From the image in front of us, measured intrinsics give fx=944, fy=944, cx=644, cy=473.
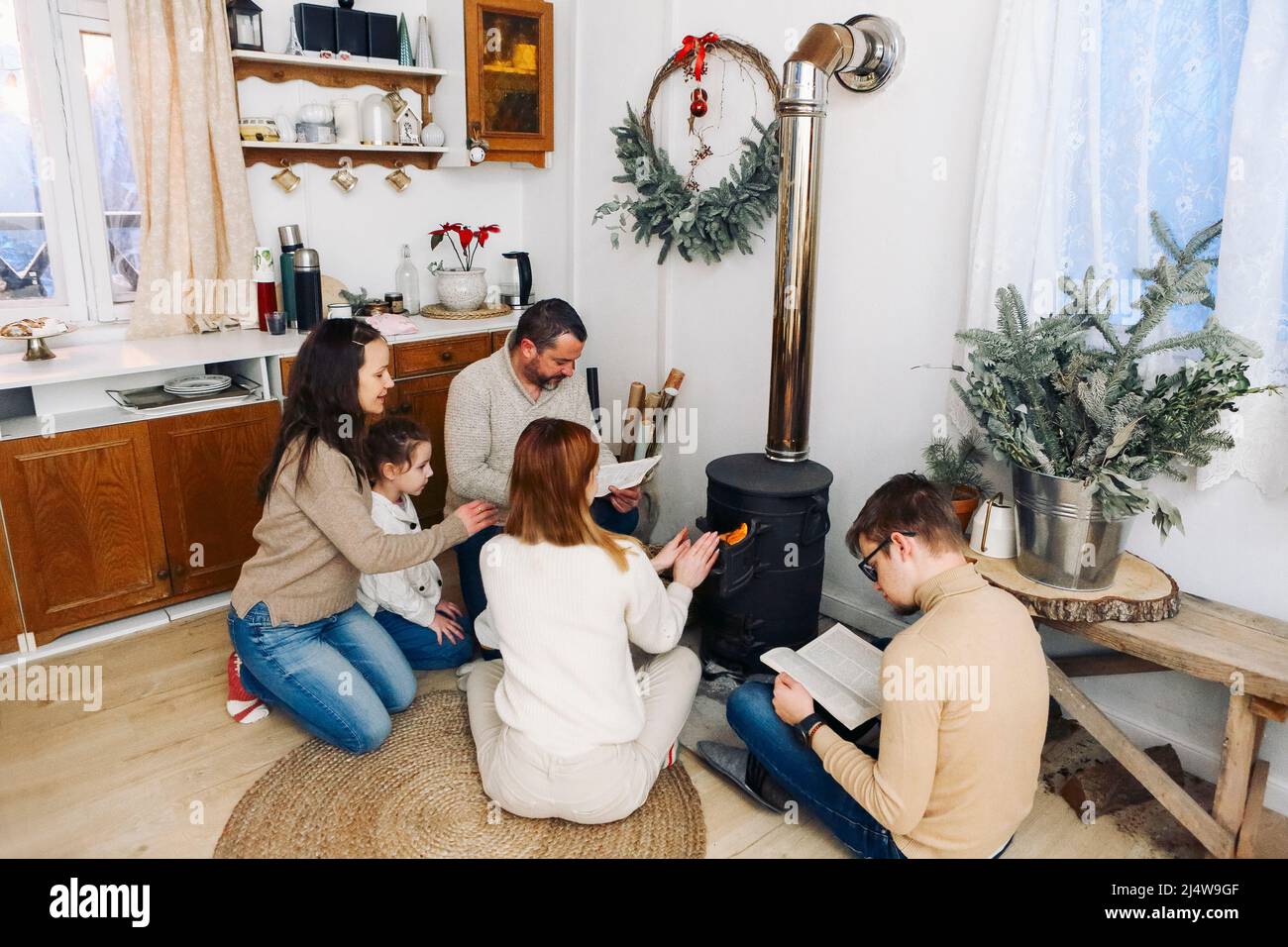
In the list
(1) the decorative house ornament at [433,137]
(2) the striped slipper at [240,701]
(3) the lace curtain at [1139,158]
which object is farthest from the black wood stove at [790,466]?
(1) the decorative house ornament at [433,137]

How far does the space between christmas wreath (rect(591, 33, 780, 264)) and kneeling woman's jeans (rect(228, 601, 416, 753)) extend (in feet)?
5.78

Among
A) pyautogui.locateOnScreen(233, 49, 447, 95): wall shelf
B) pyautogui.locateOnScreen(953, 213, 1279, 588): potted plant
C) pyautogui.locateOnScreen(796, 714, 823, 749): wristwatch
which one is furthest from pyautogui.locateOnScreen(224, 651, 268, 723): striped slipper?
pyautogui.locateOnScreen(233, 49, 447, 95): wall shelf

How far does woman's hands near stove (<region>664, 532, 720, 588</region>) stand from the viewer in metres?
2.31

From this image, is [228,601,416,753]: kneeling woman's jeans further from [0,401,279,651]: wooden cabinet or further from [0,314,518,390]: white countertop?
[0,314,518,390]: white countertop

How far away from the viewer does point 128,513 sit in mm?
2941

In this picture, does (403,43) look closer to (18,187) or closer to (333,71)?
(333,71)

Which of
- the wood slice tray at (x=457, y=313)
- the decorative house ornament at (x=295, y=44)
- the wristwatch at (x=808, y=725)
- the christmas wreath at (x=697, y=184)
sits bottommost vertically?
the wristwatch at (x=808, y=725)

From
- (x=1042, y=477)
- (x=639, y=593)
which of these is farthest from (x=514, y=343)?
(x=1042, y=477)

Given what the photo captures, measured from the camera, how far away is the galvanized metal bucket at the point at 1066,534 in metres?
2.04

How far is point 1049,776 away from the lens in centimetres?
238

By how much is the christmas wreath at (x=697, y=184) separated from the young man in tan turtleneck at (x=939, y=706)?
5.15 feet

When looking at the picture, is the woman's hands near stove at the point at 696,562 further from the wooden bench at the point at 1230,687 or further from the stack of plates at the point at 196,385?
the stack of plates at the point at 196,385

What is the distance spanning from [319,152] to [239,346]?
3.22 ft

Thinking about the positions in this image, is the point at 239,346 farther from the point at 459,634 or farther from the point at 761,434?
the point at 761,434
